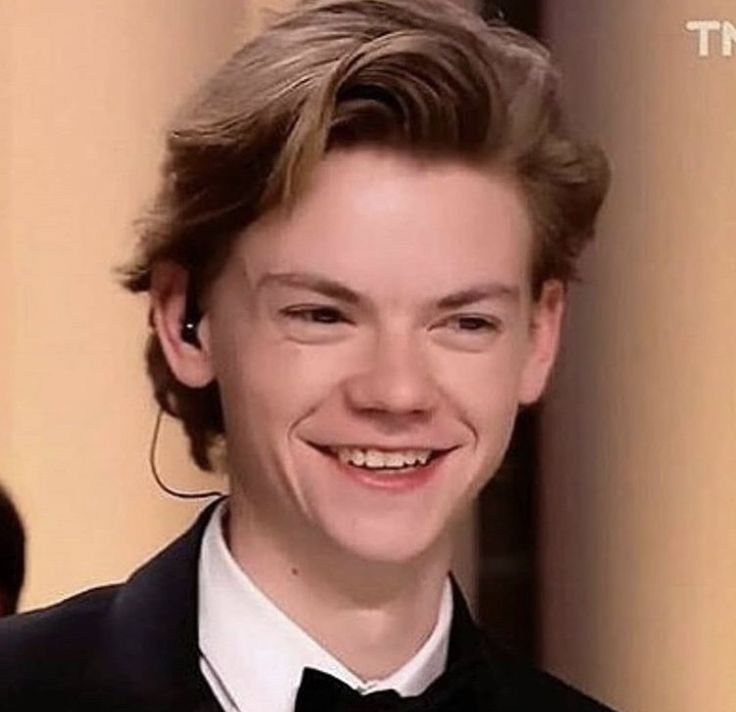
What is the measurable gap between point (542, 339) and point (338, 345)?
12cm

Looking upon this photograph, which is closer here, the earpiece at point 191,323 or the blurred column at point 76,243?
the earpiece at point 191,323

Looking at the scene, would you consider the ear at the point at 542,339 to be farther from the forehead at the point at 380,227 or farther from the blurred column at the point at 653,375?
the blurred column at the point at 653,375

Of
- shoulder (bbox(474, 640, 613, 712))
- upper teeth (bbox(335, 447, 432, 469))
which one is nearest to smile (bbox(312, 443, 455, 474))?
upper teeth (bbox(335, 447, 432, 469))

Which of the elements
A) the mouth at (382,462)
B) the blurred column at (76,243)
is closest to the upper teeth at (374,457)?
the mouth at (382,462)

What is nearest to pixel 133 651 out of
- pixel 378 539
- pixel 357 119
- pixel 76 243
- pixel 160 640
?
pixel 160 640

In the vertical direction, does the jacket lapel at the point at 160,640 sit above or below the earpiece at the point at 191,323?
below

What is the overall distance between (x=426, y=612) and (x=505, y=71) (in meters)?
0.23

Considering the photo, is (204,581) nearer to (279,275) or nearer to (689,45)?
(279,275)

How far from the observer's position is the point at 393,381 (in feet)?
2.60

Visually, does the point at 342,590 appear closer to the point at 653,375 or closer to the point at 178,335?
the point at 178,335

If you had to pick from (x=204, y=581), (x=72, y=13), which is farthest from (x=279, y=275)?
(x=72, y=13)

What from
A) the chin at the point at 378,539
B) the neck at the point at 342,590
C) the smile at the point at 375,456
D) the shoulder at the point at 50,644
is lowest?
the shoulder at the point at 50,644

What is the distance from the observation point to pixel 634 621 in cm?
124

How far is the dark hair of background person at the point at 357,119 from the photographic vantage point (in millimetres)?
793
